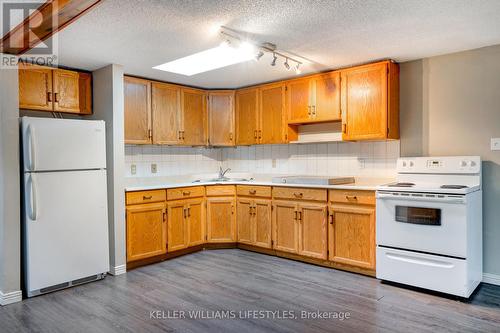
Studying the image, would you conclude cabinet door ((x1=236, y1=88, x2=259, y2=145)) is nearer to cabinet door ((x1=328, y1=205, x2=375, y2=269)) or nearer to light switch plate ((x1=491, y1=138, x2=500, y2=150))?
cabinet door ((x1=328, y1=205, x2=375, y2=269))

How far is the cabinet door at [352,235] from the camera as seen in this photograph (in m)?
3.45

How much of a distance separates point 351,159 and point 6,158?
135 inches

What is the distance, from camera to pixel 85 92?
3.85 meters

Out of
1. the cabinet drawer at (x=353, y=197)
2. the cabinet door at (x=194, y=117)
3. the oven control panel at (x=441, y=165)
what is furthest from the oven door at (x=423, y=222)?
the cabinet door at (x=194, y=117)

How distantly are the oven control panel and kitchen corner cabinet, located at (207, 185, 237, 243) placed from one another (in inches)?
81.2

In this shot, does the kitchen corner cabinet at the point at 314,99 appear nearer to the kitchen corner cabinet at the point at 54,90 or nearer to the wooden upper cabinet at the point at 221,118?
the wooden upper cabinet at the point at 221,118

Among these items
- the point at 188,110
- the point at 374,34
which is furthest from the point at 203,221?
the point at 374,34

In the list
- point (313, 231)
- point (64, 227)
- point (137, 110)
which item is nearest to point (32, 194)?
point (64, 227)

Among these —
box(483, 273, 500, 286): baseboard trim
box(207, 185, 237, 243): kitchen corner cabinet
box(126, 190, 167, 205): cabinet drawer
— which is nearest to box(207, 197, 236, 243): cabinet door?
box(207, 185, 237, 243): kitchen corner cabinet

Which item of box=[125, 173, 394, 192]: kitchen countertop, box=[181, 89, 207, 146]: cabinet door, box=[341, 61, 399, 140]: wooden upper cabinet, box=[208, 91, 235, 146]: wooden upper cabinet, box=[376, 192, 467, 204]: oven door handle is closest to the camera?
box=[376, 192, 467, 204]: oven door handle

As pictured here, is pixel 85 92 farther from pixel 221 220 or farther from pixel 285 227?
pixel 285 227

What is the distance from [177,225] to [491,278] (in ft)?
10.5

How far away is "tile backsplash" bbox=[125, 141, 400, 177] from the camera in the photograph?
396 cm

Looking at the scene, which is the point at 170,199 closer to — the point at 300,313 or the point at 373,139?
the point at 300,313
